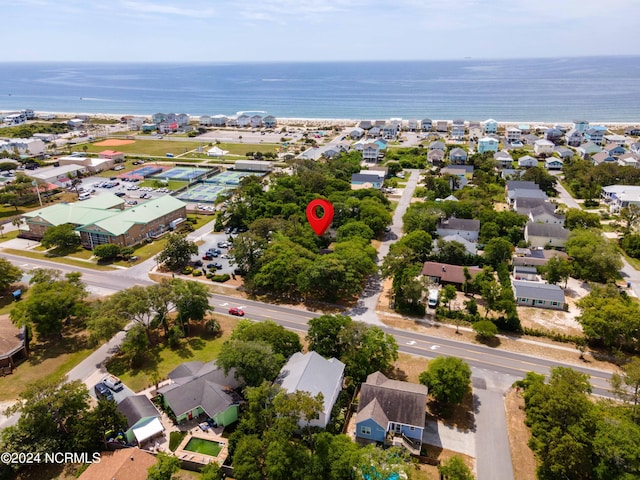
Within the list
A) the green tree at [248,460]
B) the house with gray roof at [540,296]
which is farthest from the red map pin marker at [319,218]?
the green tree at [248,460]

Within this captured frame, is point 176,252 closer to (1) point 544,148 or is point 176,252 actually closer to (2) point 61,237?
(2) point 61,237

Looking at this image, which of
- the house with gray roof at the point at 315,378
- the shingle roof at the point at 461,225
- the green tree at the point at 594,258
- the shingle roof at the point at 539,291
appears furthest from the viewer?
the shingle roof at the point at 461,225

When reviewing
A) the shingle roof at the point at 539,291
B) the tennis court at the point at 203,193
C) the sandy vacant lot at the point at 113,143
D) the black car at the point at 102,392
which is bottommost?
the black car at the point at 102,392

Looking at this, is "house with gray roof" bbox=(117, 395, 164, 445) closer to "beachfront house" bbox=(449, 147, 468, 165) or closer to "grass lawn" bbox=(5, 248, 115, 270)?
"grass lawn" bbox=(5, 248, 115, 270)

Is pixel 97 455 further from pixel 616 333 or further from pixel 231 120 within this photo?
pixel 231 120

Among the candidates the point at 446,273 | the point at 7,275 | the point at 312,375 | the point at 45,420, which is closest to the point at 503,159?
the point at 446,273

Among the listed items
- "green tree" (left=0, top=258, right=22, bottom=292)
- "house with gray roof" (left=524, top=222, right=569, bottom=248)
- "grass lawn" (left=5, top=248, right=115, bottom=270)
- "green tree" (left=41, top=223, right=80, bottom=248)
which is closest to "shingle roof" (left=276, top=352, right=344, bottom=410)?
"grass lawn" (left=5, top=248, right=115, bottom=270)

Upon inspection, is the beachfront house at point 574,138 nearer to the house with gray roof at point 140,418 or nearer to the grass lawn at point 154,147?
the grass lawn at point 154,147
